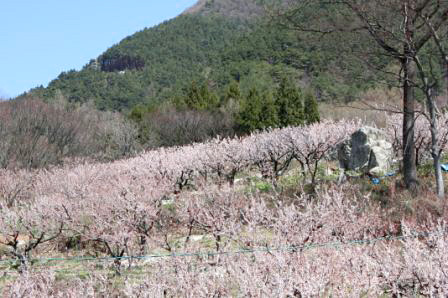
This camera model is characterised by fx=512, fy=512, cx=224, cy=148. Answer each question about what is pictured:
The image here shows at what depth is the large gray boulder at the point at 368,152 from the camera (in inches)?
557

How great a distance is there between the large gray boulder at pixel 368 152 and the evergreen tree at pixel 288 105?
2145cm

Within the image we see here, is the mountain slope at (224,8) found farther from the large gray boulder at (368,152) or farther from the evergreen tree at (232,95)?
the large gray boulder at (368,152)

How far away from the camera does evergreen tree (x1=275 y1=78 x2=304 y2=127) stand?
37.8 metres

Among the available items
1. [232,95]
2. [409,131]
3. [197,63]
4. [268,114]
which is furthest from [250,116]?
[197,63]

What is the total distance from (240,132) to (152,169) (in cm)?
2211

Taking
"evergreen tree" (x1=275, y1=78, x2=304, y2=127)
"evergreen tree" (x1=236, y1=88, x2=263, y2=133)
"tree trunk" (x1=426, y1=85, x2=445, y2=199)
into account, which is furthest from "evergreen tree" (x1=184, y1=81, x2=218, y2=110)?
"tree trunk" (x1=426, y1=85, x2=445, y2=199)

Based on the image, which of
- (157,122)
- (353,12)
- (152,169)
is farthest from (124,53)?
(353,12)

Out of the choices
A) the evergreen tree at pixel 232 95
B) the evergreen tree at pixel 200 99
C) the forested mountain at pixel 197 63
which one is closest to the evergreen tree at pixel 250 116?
the forested mountain at pixel 197 63

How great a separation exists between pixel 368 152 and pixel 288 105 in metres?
24.2

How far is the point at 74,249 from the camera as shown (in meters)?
11.8

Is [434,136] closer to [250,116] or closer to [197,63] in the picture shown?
[250,116]

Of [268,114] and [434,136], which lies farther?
[268,114]

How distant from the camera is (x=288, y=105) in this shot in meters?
38.8

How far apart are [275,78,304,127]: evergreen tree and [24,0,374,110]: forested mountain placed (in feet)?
9.10
